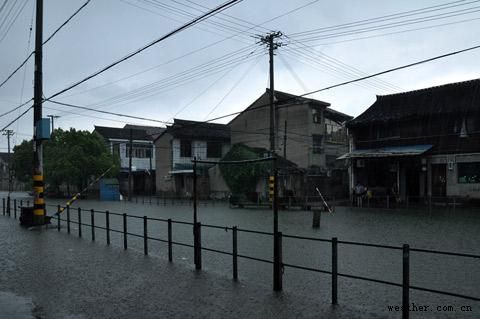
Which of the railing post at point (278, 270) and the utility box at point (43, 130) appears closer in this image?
the railing post at point (278, 270)

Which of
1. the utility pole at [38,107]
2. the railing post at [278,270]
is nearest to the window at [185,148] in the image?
the utility pole at [38,107]

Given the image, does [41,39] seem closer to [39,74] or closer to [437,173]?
[39,74]

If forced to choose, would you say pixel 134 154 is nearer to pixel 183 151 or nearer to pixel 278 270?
pixel 183 151

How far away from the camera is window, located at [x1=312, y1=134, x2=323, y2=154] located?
44.8 meters

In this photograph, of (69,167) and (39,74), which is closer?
(39,74)

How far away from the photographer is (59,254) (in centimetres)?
1129

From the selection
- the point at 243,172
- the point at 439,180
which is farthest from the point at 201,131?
the point at 439,180

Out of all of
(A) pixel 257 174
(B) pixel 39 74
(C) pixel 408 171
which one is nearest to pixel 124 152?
(A) pixel 257 174

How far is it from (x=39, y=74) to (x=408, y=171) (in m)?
25.9

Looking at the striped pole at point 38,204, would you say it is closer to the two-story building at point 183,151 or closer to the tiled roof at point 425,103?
the tiled roof at point 425,103

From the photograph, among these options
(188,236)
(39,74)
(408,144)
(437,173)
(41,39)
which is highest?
(41,39)

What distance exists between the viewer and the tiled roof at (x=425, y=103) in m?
31.0

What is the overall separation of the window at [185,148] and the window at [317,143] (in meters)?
16.3

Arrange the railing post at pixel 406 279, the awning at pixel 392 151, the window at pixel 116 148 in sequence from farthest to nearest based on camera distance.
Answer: the window at pixel 116 148 < the awning at pixel 392 151 < the railing post at pixel 406 279
